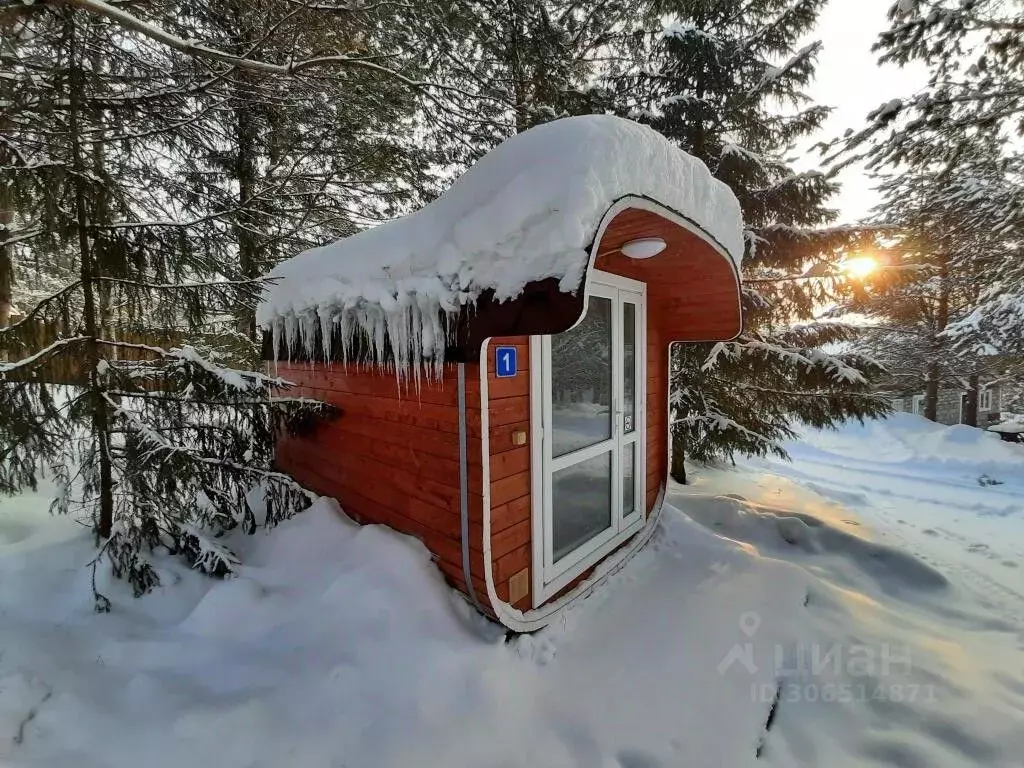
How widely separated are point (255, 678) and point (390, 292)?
6.48 ft

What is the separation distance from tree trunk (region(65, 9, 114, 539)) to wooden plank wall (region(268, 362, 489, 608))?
4.08ft

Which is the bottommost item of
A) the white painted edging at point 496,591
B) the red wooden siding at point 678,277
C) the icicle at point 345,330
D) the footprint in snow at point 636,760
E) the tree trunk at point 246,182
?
the footprint in snow at point 636,760

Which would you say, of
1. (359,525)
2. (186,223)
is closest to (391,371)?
(359,525)

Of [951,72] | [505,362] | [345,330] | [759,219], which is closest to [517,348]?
[505,362]

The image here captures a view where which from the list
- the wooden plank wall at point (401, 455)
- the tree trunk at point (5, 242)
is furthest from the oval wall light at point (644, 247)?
the tree trunk at point (5, 242)

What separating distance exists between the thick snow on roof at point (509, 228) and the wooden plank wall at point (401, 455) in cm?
31

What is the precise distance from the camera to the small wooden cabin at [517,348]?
6.12 ft

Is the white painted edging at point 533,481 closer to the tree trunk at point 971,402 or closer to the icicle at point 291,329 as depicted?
the icicle at point 291,329

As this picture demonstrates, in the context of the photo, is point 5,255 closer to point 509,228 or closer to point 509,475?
point 509,228

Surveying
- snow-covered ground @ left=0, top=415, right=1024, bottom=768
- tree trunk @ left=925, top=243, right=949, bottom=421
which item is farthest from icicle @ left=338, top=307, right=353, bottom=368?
tree trunk @ left=925, top=243, right=949, bottom=421

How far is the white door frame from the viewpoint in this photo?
8.32 feet

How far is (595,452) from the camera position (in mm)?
3074

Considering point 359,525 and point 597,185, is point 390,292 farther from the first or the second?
point 359,525

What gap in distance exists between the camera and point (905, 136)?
147 inches
